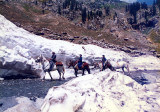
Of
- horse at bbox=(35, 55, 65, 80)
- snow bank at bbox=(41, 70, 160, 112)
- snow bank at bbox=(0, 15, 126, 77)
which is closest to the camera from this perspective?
snow bank at bbox=(41, 70, 160, 112)

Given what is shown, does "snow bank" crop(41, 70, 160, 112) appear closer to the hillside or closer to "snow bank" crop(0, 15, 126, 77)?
"snow bank" crop(0, 15, 126, 77)

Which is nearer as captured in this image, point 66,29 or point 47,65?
point 47,65

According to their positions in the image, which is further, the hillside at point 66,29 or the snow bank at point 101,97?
the hillside at point 66,29

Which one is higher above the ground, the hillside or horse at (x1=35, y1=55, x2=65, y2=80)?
the hillside

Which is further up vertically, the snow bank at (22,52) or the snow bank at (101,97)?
the snow bank at (22,52)

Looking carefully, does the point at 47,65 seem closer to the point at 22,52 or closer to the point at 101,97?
the point at 22,52

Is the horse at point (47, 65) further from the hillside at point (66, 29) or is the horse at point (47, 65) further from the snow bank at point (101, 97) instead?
the hillside at point (66, 29)

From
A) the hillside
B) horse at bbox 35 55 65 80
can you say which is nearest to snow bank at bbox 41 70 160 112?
horse at bbox 35 55 65 80

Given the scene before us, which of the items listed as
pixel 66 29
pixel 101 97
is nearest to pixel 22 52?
pixel 101 97

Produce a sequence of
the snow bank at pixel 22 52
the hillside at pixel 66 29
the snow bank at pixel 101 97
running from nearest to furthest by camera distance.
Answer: the snow bank at pixel 101 97 < the snow bank at pixel 22 52 < the hillside at pixel 66 29

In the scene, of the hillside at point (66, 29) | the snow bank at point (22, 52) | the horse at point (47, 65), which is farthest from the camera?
the hillside at point (66, 29)

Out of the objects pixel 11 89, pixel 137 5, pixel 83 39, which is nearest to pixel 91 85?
pixel 11 89

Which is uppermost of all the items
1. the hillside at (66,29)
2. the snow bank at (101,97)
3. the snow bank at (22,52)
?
the hillside at (66,29)

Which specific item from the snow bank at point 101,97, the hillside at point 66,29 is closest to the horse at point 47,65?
the snow bank at point 101,97
